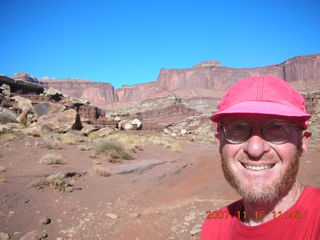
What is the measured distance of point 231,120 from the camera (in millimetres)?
1312

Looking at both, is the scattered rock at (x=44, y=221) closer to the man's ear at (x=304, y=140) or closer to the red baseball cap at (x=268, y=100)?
the red baseball cap at (x=268, y=100)

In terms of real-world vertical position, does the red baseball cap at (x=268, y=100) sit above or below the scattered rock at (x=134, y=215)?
above

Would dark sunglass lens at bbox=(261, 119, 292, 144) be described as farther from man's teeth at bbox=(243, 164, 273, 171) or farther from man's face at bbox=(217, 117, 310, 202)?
man's teeth at bbox=(243, 164, 273, 171)

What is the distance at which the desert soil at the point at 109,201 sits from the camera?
3.93 metres

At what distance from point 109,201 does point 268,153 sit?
4993 mm

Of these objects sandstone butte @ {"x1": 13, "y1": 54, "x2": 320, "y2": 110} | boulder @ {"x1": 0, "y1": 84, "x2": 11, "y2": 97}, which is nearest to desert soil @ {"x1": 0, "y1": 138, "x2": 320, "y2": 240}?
boulder @ {"x1": 0, "y1": 84, "x2": 11, "y2": 97}

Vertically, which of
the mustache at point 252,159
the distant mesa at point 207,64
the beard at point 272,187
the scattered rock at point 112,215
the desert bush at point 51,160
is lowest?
the scattered rock at point 112,215

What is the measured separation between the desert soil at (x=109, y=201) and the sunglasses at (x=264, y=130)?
3028 mm

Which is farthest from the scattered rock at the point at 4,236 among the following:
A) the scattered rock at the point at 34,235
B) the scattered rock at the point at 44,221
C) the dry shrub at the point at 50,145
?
the dry shrub at the point at 50,145

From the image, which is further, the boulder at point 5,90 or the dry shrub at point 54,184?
the boulder at point 5,90

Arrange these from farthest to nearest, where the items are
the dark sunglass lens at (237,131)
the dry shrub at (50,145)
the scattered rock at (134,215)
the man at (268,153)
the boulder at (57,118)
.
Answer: the boulder at (57,118) < the dry shrub at (50,145) < the scattered rock at (134,215) < the dark sunglass lens at (237,131) < the man at (268,153)

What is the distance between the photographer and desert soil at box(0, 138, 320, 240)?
12.9 feet

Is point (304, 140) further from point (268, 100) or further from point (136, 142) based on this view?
point (136, 142)

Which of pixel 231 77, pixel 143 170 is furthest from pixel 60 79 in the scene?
pixel 143 170
